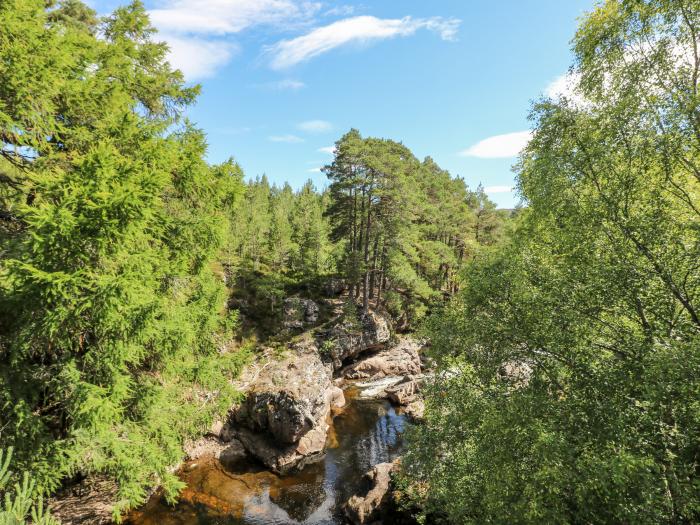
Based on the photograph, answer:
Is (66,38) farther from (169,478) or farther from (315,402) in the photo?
(315,402)

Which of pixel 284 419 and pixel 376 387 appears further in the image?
pixel 376 387

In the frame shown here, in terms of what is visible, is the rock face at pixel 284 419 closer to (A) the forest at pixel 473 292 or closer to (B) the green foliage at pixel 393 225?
(A) the forest at pixel 473 292

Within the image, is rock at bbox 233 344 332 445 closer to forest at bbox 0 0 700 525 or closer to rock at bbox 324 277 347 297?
forest at bbox 0 0 700 525

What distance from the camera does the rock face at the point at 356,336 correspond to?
29516 mm

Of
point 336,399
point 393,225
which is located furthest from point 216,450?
point 393,225

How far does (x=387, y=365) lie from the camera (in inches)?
1253

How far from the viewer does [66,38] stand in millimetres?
8461

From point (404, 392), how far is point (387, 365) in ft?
17.1

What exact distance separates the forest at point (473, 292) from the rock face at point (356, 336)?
17866 millimetres

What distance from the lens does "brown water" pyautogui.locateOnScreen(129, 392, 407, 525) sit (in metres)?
14.8

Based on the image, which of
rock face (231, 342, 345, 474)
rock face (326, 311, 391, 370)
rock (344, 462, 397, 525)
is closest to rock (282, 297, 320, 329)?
rock face (326, 311, 391, 370)

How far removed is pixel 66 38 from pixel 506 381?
48.9 feet

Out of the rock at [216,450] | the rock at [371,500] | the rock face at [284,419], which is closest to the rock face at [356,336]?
the rock face at [284,419]

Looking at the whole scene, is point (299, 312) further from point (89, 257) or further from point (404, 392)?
point (89, 257)
